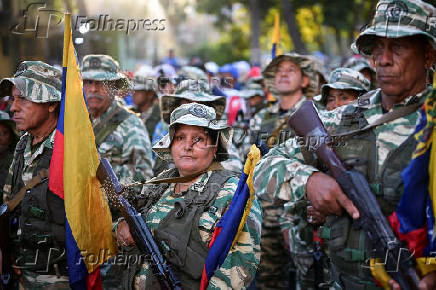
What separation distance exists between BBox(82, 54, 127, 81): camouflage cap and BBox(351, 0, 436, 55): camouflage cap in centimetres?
364

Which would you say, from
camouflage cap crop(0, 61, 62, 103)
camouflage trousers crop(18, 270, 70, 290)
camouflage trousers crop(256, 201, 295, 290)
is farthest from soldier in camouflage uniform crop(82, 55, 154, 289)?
camouflage trousers crop(256, 201, 295, 290)

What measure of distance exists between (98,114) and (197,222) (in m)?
2.90

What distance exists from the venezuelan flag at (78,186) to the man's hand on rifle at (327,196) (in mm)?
1862

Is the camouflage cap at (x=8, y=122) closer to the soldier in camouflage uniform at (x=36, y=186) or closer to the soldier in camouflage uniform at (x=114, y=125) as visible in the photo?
the soldier in camouflage uniform at (x=36, y=186)

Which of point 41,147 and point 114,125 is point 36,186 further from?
point 114,125

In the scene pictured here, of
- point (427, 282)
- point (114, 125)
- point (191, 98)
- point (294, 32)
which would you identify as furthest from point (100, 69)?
point (294, 32)

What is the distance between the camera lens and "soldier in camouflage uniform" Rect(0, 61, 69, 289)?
13.7ft

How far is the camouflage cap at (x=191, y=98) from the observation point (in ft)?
18.4

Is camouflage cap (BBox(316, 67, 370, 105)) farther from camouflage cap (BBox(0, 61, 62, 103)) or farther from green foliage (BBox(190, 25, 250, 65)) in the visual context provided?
green foliage (BBox(190, 25, 250, 65))

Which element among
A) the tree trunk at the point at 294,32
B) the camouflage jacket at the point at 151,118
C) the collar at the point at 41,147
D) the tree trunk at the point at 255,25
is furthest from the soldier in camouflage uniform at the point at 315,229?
the tree trunk at the point at 255,25

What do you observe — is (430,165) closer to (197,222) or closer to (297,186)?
(297,186)

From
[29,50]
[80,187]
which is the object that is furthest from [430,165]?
[29,50]

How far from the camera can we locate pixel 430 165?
261 centimetres

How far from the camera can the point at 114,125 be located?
5.84 m
